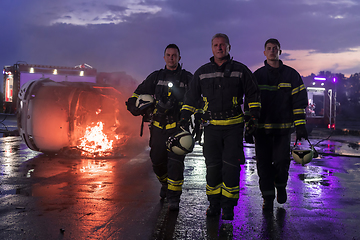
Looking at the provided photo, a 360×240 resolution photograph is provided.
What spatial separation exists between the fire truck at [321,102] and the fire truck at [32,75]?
10.2 meters

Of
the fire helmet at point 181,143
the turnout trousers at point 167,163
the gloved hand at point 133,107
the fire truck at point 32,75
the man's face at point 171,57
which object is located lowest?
the turnout trousers at point 167,163

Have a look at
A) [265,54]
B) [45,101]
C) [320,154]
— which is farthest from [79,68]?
[265,54]

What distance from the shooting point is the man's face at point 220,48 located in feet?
12.1

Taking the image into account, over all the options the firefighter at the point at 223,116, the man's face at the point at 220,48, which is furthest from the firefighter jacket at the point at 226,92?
the man's face at the point at 220,48

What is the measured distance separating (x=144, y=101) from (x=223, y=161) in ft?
4.43

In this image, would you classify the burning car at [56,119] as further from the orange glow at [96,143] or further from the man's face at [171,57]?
the man's face at [171,57]

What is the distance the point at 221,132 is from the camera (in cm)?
362

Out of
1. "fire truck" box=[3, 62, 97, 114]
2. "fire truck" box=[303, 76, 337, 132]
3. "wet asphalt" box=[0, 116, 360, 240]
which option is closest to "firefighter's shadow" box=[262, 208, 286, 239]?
"wet asphalt" box=[0, 116, 360, 240]

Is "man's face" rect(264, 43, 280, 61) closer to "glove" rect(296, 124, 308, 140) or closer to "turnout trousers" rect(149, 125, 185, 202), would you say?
"glove" rect(296, 124, 308, 140)

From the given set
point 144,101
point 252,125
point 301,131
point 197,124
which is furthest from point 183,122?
point 301,131

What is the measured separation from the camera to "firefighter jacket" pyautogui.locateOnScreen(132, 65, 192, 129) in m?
4.05

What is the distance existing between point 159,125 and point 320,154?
19.9 feet

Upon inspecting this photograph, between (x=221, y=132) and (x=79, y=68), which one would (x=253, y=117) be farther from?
(x=79, y=68)

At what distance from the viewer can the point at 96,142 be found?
373 inches
